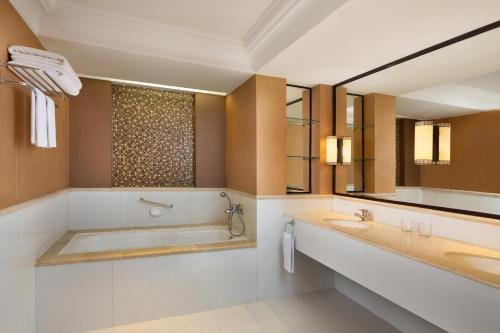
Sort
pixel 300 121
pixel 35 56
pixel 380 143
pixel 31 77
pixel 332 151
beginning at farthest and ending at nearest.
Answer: pixel 300 121
pixel 332 151
pixel 380 143
pixel 31 77
pixel 35 56

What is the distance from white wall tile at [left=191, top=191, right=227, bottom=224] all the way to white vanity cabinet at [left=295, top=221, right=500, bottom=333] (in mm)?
1682

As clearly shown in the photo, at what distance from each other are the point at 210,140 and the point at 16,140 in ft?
6.79

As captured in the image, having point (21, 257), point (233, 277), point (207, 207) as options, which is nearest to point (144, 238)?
point (207, 207)

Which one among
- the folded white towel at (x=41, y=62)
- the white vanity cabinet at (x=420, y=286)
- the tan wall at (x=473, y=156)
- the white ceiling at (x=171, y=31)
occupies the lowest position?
the white vanity cabinet at (x=420, y=286)

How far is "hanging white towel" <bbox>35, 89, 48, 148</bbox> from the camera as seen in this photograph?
1.70 meters

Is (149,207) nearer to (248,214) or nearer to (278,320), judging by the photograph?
(248,214)

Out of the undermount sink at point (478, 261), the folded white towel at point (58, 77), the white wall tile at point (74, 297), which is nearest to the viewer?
the undermount sink at point (478, 261)

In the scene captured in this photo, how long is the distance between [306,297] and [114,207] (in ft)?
7.78

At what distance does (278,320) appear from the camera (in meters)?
2.33

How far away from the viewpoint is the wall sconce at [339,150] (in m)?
2.83

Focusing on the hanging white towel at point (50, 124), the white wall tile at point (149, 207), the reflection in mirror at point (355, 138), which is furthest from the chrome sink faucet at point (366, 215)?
the hanging white towel at point (50, 124)

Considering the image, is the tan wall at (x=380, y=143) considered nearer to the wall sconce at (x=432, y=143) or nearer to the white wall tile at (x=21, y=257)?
the wall sconce at (x=432, y=143)

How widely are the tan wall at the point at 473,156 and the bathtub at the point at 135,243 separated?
1.76 meters

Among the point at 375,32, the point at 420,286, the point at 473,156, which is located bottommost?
the point at 420,286
